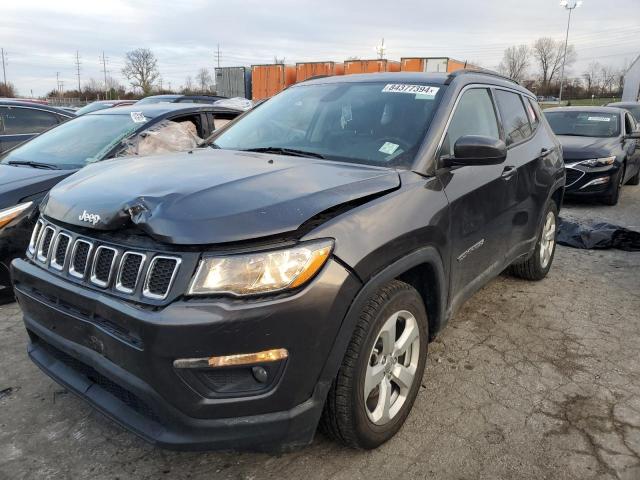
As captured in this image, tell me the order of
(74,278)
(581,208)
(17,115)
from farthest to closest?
1. (581,208)
2. (17,115)
3. (74,278)

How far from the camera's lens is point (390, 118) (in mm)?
3014

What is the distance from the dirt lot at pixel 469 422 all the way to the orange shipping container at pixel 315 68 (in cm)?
2404

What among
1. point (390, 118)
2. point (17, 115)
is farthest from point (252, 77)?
point (390, 118)

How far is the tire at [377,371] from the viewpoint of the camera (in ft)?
7.11

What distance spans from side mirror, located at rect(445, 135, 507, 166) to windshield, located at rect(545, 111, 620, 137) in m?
7.73

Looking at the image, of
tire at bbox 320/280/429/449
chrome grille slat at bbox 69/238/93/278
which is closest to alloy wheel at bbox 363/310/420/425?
tire at bbox 320/280/429/449

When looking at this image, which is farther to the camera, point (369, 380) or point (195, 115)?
point (195, 115)

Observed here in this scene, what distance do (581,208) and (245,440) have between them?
8206 millimetres

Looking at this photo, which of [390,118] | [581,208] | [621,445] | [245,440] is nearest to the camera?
[245,440]

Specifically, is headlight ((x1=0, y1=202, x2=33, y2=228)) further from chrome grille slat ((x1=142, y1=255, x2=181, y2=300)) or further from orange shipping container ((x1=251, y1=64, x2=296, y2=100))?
orange shipping container ((x1=251, y1=64, x2=296, y2=100))

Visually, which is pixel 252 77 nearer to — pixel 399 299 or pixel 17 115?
pixel 17 115

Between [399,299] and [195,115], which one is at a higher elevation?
[195,115]

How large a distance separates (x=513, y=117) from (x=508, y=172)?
2.39 feet

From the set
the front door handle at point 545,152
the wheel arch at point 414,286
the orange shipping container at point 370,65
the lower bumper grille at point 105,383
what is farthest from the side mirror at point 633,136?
the orange shipping container at point 370,65
